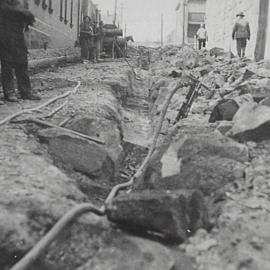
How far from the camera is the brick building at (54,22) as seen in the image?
13.3m

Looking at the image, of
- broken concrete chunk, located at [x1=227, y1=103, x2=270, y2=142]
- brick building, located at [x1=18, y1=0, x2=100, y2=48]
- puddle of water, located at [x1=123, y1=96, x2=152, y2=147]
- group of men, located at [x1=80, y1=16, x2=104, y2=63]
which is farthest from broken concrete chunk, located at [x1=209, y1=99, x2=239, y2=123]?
group of men, located at [x1=80, y1=16, x2=104, y2=63]

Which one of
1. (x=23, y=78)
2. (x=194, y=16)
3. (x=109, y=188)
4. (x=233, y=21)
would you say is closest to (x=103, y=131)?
(x=109, y=188)

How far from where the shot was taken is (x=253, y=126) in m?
3.83

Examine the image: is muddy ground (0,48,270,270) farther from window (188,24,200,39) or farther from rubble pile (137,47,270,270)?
window (188,24,200,39)

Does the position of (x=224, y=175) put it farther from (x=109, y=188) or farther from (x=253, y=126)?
(x=109, y=188)

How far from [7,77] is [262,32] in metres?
7.67

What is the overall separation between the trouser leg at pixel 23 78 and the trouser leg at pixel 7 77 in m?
0.11

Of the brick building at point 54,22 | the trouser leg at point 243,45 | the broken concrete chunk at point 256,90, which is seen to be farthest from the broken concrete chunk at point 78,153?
the brick building at point 54,22

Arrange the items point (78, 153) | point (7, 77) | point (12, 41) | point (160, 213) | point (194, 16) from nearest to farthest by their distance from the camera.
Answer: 1. point (160, 213)
2. point (78, 153)
3. point (12, 41)
4. point (7, 77)
5. point (194, 16)

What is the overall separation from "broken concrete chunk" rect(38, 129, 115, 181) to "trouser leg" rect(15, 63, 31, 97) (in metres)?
1.95

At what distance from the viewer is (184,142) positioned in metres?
3.76

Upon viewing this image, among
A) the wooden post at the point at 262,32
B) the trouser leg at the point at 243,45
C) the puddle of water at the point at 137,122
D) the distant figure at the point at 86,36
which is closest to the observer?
the puddle of water at the point at 137,122

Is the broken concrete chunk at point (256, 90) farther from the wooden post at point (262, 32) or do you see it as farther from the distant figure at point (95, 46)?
the distant figure at point (95, 46)

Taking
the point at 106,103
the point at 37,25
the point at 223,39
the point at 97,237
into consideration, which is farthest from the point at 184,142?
the point at 223,39
